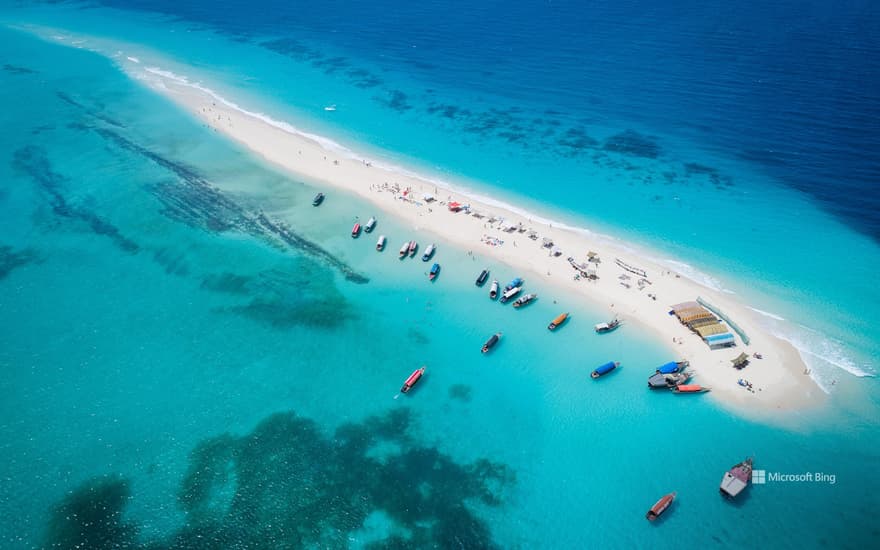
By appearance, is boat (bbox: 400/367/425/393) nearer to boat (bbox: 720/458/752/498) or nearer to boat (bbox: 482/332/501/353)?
boat (bbox: 482/332/501/353)

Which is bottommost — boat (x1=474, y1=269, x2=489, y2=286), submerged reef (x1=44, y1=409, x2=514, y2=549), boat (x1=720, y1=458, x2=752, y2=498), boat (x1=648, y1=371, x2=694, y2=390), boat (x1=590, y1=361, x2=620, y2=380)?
submerged reef (x1=44, y1=409, x2=514, y2=549)

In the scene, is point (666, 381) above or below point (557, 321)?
below

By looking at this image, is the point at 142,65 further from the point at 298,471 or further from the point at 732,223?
the point at 732,223

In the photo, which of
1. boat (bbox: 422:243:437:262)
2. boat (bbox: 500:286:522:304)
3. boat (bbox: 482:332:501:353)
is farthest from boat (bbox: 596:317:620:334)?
boat (bbox: 422:243:437:262)

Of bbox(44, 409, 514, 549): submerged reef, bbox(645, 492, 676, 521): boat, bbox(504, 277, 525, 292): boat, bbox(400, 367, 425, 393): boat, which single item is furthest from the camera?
bbox(504, 277, 525, 292): boat

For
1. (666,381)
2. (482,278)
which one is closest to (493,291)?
(482,278)

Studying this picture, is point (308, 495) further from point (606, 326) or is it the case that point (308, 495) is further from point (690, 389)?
point (690, 389)
